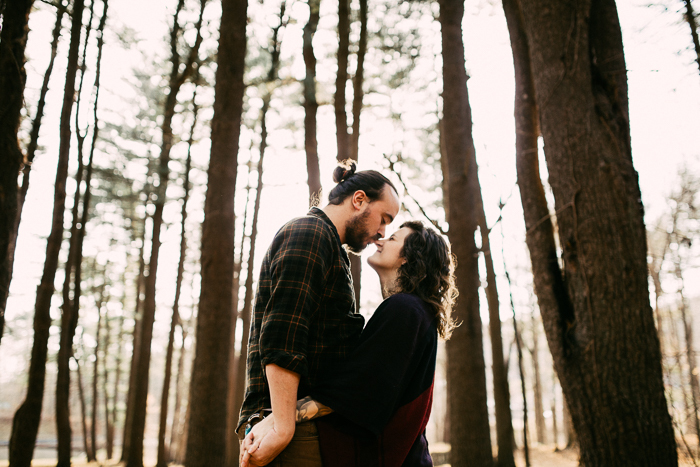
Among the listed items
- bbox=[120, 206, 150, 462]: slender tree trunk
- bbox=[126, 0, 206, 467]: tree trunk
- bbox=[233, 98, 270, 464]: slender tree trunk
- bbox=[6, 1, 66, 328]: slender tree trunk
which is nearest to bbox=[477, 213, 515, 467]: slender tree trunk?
bbox=[233, 98, 270, 464]: slender tree trunk

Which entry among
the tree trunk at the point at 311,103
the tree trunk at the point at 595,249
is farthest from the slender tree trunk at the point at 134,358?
the tree trunk at the point at 595,249

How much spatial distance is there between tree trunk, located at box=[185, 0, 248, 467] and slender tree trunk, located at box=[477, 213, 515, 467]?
4.56 m

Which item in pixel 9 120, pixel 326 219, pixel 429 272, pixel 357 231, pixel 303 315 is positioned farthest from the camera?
pixel 9 120

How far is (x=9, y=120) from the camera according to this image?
411cm

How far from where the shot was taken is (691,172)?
14641mm

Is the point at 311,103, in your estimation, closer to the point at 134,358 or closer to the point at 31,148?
the point at 31,148

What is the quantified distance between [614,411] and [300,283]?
274 cm

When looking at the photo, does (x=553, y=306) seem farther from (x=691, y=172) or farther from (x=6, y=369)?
(x=6, y=369)

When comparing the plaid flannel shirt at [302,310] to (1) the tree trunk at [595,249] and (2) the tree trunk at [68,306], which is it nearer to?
(1) the tree trunk at [595,249]

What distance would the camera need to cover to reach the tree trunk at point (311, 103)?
8758mm

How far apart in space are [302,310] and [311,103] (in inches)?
321

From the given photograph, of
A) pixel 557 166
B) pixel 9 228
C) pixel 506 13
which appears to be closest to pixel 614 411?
pixel 557 166

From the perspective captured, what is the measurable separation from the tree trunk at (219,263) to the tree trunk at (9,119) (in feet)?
6.81

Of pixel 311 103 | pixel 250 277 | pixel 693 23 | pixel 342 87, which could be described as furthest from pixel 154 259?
pixel 693 23
